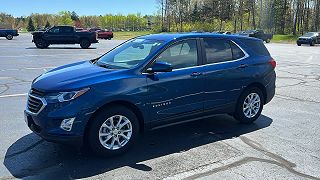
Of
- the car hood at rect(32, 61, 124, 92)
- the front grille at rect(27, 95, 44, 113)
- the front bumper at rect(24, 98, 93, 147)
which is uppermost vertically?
the car hood at rect(32, 61, 124, 92)

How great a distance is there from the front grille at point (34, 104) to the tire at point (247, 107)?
11.2 ft

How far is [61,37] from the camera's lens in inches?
1100

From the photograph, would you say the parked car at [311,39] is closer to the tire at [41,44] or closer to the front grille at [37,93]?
the tire at [41,44]

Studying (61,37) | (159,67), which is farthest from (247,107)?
(61,37)

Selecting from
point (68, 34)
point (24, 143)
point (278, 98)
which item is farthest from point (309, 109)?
point (68, 34)

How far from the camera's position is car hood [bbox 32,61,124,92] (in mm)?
4484

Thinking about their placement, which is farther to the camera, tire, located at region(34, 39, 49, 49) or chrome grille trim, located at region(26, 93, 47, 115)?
tire, located at region(34, 39, 49, 49)

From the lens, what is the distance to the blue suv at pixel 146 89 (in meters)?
4.45

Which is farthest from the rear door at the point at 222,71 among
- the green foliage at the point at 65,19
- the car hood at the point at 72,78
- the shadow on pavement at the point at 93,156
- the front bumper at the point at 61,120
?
the green foliage at the point at 65,19

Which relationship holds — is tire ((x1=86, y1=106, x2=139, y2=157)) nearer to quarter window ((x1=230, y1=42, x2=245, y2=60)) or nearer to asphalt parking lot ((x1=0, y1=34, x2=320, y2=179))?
asphalt parking lot ((x1=0, y1=34, x2=320, y2=179))

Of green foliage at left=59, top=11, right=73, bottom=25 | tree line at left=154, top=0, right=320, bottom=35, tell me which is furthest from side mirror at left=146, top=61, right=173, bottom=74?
green foliage at left=59, top=11, right=73, bottom=25

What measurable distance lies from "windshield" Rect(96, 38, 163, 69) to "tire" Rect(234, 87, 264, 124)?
6.36ft

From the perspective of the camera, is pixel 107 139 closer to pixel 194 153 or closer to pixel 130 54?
pixel 194 153

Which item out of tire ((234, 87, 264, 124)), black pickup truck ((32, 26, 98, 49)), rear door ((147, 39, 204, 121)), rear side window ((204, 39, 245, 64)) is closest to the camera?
rear door ((147, 39, 204, 121))
